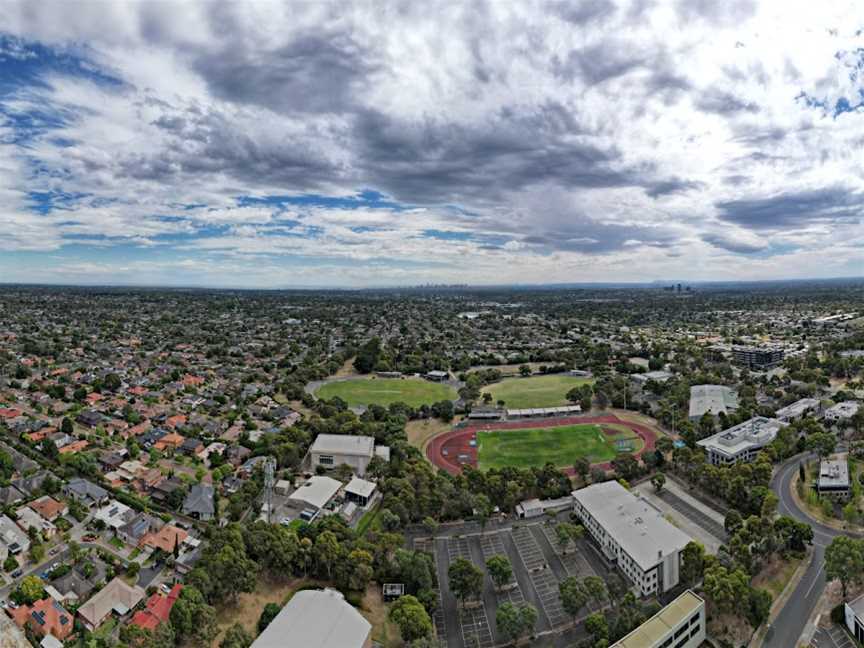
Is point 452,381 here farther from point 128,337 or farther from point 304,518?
point 128,337

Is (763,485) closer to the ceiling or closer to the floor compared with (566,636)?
closer to the ceiling

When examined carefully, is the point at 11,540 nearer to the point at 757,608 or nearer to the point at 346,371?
the point at 757,608

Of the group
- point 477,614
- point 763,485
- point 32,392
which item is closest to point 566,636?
point 477,614

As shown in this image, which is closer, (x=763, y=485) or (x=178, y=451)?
(x=763, y=485)

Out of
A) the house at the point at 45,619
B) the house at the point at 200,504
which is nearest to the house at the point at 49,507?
the house at the point at 200,504

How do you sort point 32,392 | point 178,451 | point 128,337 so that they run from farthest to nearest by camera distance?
1. point 128,337
2. point 32,392
3. point 178,451

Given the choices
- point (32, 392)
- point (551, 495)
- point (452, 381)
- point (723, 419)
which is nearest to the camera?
point (551, 495)

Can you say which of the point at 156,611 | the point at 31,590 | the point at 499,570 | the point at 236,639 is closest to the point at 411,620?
the point at 499,570
